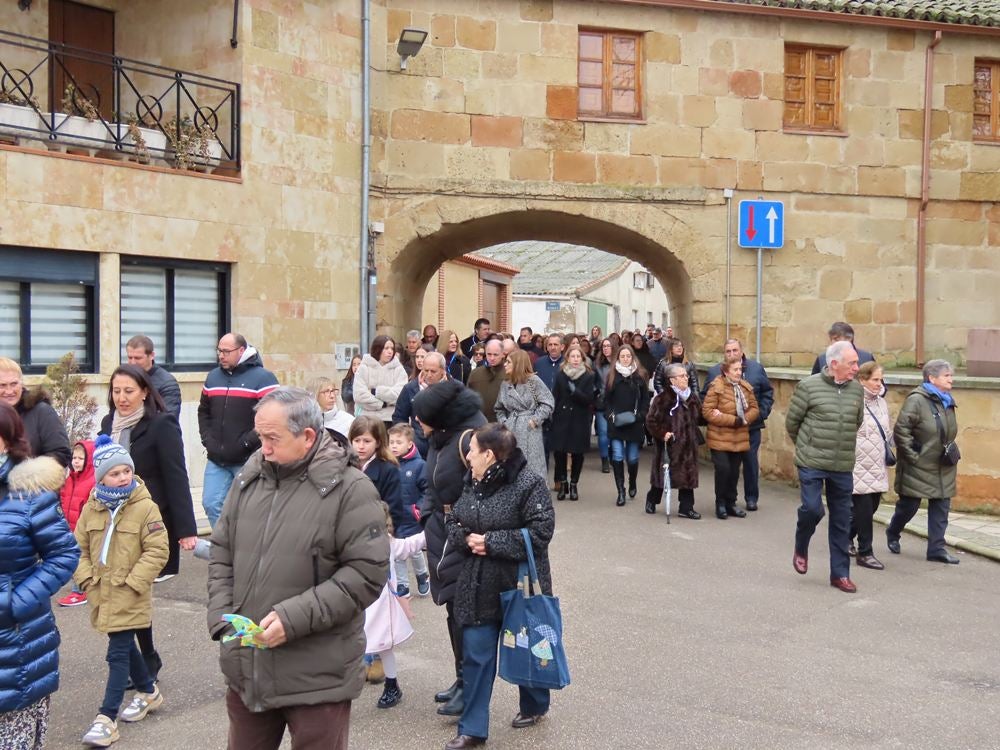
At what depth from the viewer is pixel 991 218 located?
49.1 ft

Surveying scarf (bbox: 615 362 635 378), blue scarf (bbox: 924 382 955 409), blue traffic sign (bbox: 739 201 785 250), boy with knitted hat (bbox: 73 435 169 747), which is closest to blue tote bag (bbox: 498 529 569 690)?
boy with knitted hat (bbox: 73 435 169 747)

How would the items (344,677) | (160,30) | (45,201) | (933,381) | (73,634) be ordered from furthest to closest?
(160,30)
(45,201)
(933,381)
(73,634)
(344,677)

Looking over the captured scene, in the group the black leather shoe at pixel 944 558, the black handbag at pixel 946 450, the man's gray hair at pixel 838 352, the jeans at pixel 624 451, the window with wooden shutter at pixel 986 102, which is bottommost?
the black leather shoe at pixel 944 558

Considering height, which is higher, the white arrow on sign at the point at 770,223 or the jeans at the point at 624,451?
the white arrow on sign at the point at 770,223

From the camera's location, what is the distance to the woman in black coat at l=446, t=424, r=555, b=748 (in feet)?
15.1

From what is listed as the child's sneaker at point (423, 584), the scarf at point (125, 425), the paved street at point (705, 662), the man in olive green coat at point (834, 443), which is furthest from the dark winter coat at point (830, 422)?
the scarf at point (125, 425)

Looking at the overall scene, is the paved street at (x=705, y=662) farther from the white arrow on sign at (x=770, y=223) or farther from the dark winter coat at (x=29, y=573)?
the white arrow on sign at (x=770, y=223)

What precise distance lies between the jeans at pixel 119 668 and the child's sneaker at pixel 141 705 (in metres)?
0.09

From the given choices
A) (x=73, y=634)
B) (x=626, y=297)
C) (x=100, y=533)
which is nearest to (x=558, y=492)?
(x=73, y=634)

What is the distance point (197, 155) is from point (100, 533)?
715 centimetres

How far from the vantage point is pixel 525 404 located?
31.5 feet

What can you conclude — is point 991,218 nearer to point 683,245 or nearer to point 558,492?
point 683,245

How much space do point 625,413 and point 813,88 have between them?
6.40 meters

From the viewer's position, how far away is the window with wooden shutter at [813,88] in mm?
14602
